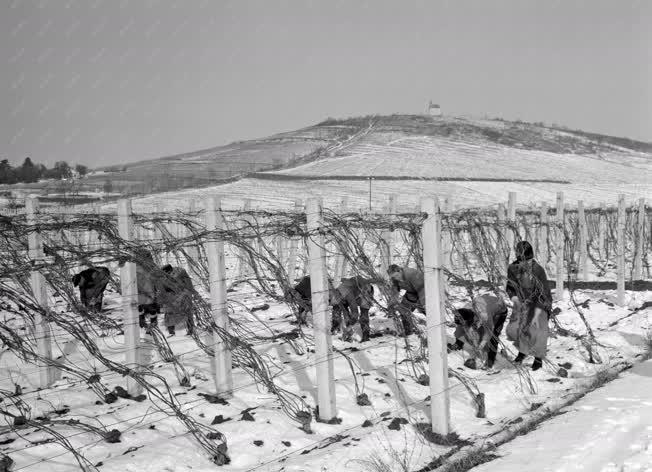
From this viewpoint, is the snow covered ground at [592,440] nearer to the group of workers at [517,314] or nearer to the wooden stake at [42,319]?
the group of workers at [517,314]

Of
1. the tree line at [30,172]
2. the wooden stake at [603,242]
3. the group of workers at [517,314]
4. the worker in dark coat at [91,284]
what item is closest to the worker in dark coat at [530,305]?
the group of workers at [517,314]

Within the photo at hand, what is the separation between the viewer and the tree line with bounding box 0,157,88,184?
3350 centimetres

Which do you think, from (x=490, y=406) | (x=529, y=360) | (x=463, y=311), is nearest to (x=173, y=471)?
(x=490, y=406)

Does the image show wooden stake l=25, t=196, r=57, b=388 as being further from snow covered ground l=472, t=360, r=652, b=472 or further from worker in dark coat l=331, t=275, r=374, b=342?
snow covered ground l=472, t=360, r=652, b=472

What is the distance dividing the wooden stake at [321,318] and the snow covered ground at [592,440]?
128 centimetres

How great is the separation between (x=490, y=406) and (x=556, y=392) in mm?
831

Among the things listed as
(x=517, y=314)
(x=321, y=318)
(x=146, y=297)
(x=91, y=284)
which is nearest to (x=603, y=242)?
(x=517, y=314)

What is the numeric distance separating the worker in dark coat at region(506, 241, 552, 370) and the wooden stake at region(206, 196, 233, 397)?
3.03 metres

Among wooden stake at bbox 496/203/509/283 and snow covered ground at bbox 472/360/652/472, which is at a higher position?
wooden stake at bbox 496/203/509/283

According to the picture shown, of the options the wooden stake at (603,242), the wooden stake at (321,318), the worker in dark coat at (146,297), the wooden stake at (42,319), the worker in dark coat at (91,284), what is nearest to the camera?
the wooden stake at (321,318)

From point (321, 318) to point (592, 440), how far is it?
→ 2095 millimetres

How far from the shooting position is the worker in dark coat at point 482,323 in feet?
20.5

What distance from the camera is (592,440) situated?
4.08 metres

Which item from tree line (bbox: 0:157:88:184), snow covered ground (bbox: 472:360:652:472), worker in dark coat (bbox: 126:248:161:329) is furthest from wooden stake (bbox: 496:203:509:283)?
tree line (bbox: 0:157:88:184)
